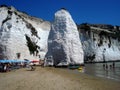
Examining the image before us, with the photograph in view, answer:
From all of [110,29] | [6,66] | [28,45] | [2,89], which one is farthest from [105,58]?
[2,89]

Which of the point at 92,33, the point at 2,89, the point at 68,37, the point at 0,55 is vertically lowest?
the point at 2,89

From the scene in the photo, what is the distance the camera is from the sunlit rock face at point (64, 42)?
3569cm

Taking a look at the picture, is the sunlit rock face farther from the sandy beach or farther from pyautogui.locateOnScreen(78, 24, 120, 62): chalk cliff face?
pyautogui.locateOnScreen(78, 24, 120, 62): chalk cliff face

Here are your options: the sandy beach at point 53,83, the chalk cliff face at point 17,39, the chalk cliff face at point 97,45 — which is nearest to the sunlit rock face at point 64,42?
the chalk cliff face at point 17,39

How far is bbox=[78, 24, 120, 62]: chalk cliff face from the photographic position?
215ft

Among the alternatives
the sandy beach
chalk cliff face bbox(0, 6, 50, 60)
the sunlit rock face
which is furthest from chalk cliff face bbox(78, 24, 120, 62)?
the sandy beach

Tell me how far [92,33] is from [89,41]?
3.58 m

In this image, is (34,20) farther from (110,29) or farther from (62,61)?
(110,29)

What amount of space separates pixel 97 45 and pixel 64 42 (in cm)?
3351

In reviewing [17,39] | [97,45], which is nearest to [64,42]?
[17,39]

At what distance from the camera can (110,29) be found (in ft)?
295

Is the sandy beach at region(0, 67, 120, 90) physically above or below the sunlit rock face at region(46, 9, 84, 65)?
below

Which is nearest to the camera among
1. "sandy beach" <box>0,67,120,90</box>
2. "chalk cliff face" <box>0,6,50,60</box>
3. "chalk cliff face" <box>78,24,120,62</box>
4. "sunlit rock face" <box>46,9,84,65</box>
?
"sandy beach" <box>0,67,120,90</box>

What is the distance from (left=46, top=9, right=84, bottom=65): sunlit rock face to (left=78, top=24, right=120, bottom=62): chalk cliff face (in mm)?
26003
